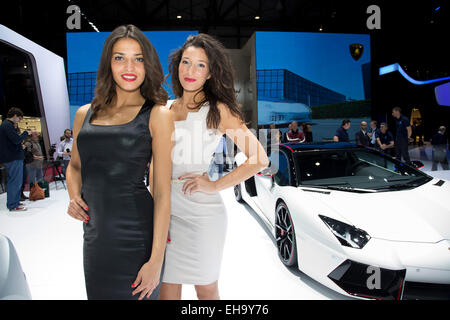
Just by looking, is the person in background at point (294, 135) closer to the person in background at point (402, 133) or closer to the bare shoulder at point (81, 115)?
the person in background at point (402, 133)

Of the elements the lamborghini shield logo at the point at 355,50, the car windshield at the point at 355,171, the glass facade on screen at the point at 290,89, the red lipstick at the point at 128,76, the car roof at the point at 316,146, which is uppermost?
the lamborghini shield logo at the point at 355,50

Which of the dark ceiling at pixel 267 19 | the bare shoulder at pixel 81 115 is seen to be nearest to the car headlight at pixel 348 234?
the bare shoulder at pixel 81 115

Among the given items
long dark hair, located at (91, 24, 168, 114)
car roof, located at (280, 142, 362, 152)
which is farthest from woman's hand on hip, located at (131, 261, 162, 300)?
car roof, located at (280, 142, 362, 152)

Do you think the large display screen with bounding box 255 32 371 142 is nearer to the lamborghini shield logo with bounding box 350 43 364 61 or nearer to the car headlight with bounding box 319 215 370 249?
the lamborghini shield logo with bounding box 350 43 364 61

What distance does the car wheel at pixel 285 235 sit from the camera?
2.44 m

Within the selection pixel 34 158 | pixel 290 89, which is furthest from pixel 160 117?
pixel 290 89

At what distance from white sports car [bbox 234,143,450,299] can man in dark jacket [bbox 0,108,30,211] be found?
4.24 m

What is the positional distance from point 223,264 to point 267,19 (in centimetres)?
1405

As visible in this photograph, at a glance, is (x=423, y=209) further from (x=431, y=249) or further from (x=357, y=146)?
(x=357, y=146)

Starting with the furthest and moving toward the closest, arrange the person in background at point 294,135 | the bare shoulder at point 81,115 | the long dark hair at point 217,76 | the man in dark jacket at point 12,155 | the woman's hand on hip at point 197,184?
the person in background at point 294,135
the man in dark jacket at point 12,155
the long dark hair at point 217,76
the woman's hand on hip at point 197,184
the bare shoulder at point 81,115

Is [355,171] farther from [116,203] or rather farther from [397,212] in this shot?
[116,203]

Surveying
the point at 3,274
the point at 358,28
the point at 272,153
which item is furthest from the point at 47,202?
the point at 358,28

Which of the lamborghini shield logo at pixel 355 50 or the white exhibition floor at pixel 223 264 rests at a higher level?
the lamborghini shield logo at pixel 355 50

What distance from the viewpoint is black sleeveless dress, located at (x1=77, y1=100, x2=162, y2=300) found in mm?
1017
